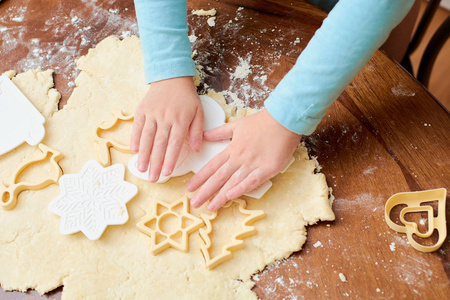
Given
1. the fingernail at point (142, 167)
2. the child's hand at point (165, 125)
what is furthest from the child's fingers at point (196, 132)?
the fingernail at point (142, 167)

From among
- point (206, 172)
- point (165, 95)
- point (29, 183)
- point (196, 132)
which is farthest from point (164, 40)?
point (29, 183)

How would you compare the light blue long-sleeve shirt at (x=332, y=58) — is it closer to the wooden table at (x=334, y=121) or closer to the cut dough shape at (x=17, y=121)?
the wooden table at (x=334, y=121)

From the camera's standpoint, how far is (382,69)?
96 cm

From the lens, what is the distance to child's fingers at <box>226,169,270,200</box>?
78 centimetres

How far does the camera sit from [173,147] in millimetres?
841

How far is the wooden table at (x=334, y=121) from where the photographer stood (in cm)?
74

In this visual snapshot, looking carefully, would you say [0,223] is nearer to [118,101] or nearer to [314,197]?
[118,101]

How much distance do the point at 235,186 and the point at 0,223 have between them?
1.73 feet

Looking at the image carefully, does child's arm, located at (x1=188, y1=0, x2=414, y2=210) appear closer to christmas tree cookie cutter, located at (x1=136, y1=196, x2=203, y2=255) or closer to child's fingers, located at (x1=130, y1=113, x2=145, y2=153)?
christmas tree cookie cutter, located at (x1=136, y1=196, x2=203, y2=255)

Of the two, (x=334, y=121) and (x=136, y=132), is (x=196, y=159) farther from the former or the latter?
(x=334, y=121)

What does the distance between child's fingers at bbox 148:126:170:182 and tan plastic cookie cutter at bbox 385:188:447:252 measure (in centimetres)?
49

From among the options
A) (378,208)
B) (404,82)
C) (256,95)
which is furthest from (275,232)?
(404,82)

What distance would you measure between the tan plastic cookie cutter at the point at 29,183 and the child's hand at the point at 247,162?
32cm

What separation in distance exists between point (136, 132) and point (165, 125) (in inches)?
2.8
